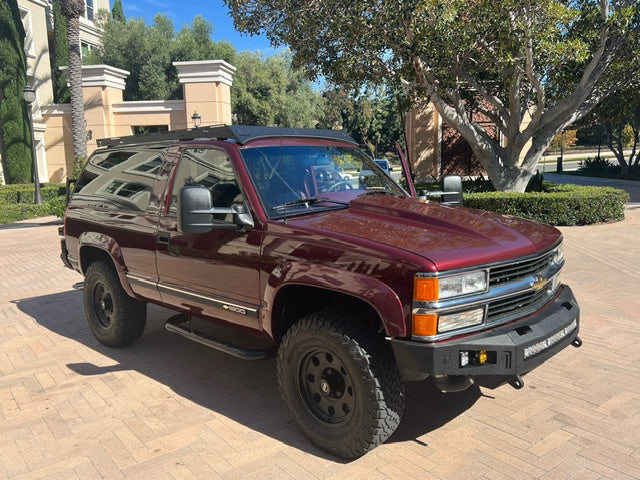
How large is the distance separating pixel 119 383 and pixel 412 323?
9.34ft

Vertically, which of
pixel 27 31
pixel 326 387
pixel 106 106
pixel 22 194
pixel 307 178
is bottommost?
Result: pixel 326 387

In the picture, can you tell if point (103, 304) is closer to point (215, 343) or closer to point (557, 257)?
point (215, 343)

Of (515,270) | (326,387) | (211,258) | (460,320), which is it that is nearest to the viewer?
(460,320)

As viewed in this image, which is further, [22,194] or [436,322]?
[22,194]

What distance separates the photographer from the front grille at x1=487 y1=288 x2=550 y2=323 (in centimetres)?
301

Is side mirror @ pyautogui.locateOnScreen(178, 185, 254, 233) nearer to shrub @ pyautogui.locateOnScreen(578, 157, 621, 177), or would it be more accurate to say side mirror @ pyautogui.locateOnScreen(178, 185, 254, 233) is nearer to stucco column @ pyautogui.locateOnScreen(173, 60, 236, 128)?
stucco column @ pyautogui.locateOnScreen(173, 60, 236, 128)

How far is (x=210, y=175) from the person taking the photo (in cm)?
404

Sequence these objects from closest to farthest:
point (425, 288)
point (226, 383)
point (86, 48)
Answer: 1. point (425, 288)
2. point (226, 383)
3. point (86, 48)


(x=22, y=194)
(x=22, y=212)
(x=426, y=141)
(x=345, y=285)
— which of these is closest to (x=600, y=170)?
(x=426, y=141)

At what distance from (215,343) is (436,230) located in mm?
1839

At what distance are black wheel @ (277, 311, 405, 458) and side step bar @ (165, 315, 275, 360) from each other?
10.2 inches

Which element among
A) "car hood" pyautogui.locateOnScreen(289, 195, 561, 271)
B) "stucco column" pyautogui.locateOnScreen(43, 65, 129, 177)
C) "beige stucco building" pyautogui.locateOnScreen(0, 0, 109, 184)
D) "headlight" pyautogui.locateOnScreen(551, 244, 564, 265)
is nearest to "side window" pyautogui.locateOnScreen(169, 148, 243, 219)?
"car hood" pyautogui.locateOnScreen(289, 195, 561, 271)

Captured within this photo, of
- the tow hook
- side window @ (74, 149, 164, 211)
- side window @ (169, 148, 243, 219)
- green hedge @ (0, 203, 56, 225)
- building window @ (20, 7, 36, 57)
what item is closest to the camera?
the tow hook

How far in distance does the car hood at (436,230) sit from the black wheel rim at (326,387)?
2.55 ft
